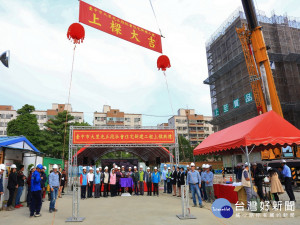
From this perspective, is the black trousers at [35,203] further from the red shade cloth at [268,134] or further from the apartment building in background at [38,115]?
the apartment building in background at [38,115]

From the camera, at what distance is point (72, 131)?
50.6 feet

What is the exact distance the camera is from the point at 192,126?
247 ft

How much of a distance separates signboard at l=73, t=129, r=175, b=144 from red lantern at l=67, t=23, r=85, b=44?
8.65 metres

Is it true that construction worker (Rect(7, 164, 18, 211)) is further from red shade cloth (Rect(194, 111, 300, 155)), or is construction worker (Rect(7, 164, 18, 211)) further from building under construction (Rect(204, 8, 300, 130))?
building under construction (Rect(204, 8, 300, 130))

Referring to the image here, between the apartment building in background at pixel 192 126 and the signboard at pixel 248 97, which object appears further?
the apartment building in background at pixel 192 126

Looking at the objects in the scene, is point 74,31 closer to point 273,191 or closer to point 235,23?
point 273,191

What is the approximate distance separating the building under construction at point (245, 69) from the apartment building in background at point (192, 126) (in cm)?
3389

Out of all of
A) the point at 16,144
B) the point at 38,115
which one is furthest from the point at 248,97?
the point at 38,115

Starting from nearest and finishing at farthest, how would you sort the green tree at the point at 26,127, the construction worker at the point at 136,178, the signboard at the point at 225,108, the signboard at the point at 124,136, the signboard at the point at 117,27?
the signboard at the point at 117,27 → the construction worker at the point at 136,178 → the signboard at the point at 124,136 → the green tree at the point at 26,127 → the signboard at the point at 225,108

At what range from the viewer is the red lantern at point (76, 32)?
7.59 meters

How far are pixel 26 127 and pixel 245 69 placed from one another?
30.7 meters

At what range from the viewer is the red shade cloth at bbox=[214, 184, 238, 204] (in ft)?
31.2

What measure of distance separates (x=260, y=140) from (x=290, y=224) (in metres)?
2.88

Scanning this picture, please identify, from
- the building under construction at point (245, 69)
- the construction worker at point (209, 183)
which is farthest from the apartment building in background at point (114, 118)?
the construction worker at point (209, 183)
